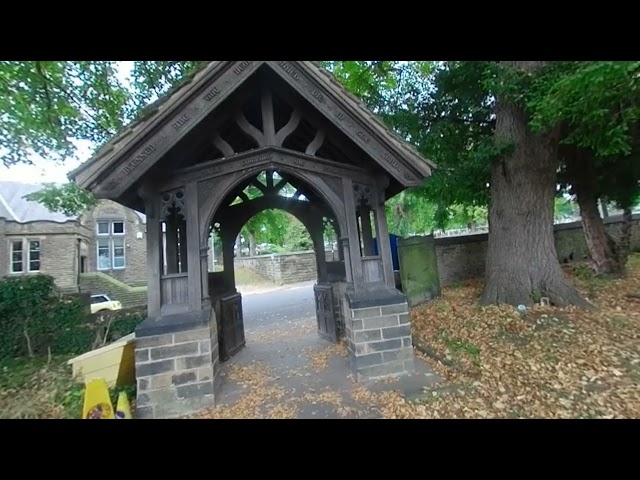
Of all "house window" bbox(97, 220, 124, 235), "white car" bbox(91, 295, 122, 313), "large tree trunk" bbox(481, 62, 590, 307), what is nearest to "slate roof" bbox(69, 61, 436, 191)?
"large tree trunk" bbox(481, 62, 590, 307)

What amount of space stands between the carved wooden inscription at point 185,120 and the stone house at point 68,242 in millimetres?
16414

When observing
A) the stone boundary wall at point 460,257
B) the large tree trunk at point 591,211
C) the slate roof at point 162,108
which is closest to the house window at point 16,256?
the slate roof at point 162,108

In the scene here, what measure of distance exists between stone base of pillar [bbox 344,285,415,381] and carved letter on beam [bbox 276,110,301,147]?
227 centimetres

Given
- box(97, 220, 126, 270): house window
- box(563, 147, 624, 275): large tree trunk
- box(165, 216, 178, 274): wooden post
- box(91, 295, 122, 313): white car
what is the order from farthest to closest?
1. box(97, 220, 126, 270): house window
2. box(91, 295, 122, 313): white car
3. box(563, 147, 624, 275): large tree trunk
4. box(165, 216, 178, 274): wooden post

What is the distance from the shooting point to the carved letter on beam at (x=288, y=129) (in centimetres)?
390

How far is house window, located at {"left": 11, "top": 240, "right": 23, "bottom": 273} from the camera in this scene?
1812cm

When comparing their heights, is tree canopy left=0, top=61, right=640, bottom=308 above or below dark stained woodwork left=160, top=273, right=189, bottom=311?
above

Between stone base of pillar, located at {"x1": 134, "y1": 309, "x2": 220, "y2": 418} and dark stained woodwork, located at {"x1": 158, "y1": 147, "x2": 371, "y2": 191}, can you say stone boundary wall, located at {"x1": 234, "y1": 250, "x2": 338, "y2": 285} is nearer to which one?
dark stained woodwork, located at {"x1": 158, "y1": 147, "x2": 371, "y2": 191}

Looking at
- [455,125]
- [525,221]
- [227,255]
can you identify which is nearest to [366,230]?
[227,255]

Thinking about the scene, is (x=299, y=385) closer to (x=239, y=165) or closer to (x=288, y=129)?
(x=239, y=165)

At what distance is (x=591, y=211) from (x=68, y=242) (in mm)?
25671

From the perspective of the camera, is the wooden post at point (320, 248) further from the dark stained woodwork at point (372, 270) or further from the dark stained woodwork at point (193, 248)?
the dark stained woodwork at point (193, 248)

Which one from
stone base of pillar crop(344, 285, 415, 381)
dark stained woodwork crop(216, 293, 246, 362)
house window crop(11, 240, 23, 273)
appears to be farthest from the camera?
house window crop(11, 240, 23, 273)

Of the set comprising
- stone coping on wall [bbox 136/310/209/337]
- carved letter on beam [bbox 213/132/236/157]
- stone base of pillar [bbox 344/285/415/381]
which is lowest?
stone base of pillar [bbox 344/285/415/381]
